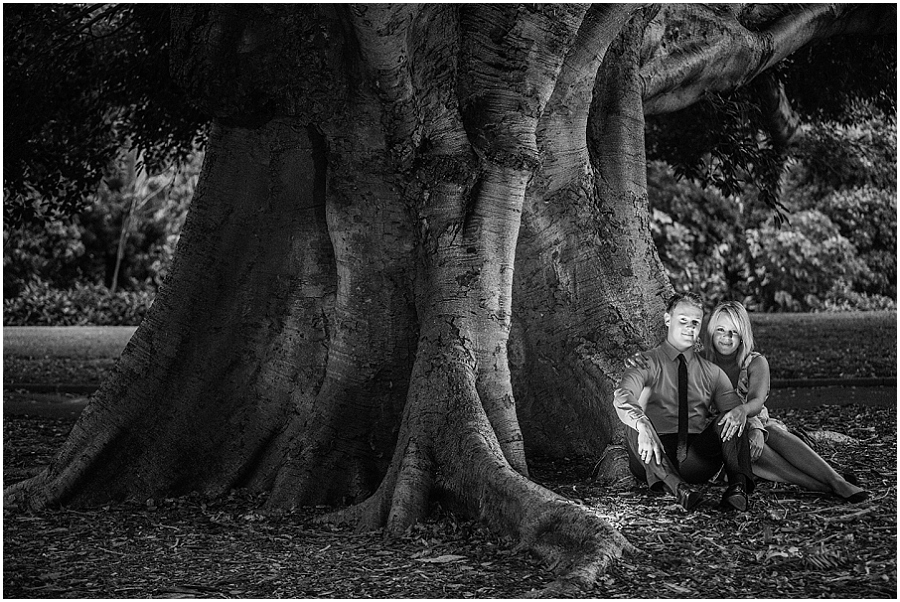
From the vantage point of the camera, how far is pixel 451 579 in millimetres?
4762

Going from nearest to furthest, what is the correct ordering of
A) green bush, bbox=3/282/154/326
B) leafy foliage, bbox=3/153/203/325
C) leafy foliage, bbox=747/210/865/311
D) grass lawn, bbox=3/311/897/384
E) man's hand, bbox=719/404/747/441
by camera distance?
man's hand, bbox=719/404/747/441 < grass lawn, bbox=3/311/897/384 < leafy foliage, bbox=747/210/865/311 < green bush, bbox=3/282/154/326 < leafy foliage, bbox=3/153/203/325

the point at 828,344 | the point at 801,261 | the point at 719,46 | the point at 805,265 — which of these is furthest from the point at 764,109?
the point at 805,265

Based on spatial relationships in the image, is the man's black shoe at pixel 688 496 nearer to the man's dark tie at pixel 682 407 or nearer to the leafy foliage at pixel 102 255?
the man's dark tie at pixel 682 407

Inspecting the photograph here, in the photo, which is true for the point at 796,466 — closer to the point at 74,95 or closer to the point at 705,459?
the point at 705,459

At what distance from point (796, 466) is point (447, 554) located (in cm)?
173

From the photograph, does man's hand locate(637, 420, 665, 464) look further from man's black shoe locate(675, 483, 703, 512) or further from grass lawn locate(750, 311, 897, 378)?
grass lawn locate(750, 311, 897, 378)

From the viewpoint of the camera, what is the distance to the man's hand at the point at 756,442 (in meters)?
5.15

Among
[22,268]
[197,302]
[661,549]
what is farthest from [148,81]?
[22,268]

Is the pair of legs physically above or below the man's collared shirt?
below

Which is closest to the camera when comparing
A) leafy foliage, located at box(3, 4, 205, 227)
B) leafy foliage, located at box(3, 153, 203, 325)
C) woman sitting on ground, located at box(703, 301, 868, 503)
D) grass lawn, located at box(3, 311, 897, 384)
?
woman sitting on ground, located at box(703, 301, 868, 503)

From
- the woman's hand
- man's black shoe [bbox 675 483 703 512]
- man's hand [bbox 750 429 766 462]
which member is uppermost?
the woman's hand

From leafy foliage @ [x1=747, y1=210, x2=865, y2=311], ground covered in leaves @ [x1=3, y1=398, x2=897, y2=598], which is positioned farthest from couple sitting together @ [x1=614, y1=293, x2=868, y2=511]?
leafy foliage @ [x1=747, y1=210, x2=865, y2=311]

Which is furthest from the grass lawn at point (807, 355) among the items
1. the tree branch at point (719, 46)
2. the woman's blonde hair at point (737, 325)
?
the woman's blonde hair at point (737, 325)

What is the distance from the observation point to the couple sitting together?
5.07 meters
